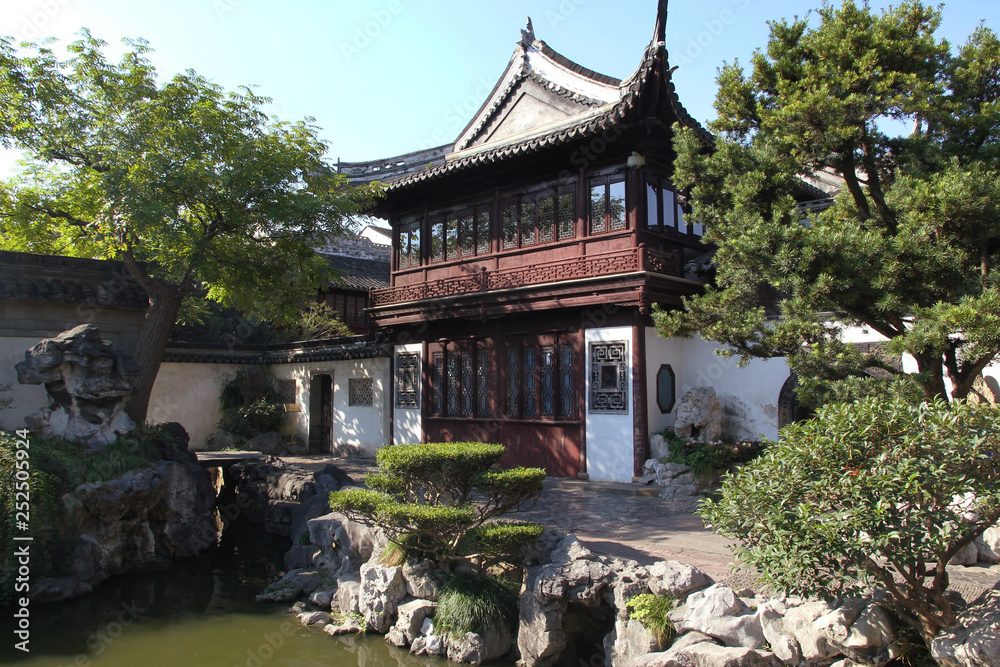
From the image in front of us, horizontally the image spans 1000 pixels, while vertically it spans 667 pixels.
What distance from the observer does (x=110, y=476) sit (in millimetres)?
8062

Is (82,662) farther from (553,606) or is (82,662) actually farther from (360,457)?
(360,457)

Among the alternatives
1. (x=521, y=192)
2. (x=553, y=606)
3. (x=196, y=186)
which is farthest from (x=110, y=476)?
(x=521, y=192)

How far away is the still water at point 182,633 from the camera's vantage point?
5945 millimetres

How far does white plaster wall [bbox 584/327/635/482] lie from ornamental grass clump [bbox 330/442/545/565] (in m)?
3.88

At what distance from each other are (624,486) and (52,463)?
7263mm

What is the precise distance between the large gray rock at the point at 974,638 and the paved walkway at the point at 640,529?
87cm

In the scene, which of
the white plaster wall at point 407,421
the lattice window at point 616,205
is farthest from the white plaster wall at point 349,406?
the lattice window at point 616,205

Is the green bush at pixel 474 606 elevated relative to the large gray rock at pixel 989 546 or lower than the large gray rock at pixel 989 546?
lower

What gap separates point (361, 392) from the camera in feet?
49.9

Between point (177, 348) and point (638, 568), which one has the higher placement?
point (177, 348)

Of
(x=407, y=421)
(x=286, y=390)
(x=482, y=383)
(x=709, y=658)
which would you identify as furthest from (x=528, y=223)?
(x=286, y=390)

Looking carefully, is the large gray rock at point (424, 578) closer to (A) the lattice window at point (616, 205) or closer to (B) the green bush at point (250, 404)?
(A) the lattice window at point (616, 205)

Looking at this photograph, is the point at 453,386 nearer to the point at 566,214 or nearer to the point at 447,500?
the point at 566,214

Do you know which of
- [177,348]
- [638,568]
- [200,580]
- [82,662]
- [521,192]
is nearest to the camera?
[638,568]
